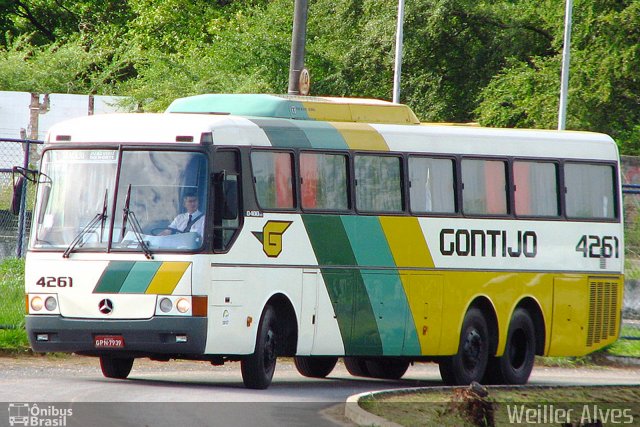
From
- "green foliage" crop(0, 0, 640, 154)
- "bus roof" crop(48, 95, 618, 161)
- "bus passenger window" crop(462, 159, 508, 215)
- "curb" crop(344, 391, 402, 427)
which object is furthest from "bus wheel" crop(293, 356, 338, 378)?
"green foliage" crop(0, 0, 640, 154)

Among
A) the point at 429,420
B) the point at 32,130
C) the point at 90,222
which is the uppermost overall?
the point at 32,130

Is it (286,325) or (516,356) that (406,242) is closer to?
(286,325)

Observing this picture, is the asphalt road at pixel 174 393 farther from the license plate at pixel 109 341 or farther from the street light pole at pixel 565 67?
the street light pole at pixel 565 67

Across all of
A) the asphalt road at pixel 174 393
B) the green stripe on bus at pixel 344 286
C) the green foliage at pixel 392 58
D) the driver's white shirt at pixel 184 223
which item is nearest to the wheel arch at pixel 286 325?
the asphalt road at pixel 174 393

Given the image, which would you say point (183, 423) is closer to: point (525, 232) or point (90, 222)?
point (90, 222)

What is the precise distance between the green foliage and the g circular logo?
32.9m

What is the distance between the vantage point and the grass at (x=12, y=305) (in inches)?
773

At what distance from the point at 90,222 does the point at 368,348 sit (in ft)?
12.4

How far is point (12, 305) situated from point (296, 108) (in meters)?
5.26

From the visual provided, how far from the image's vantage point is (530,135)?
65.2ft

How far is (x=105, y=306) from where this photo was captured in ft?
51.4

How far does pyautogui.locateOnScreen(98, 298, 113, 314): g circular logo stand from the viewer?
15.7m

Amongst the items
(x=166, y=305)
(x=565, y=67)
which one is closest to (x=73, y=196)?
(x=166, y=305)

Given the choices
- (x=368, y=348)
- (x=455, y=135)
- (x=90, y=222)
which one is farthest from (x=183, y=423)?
(x=455, y=135)
